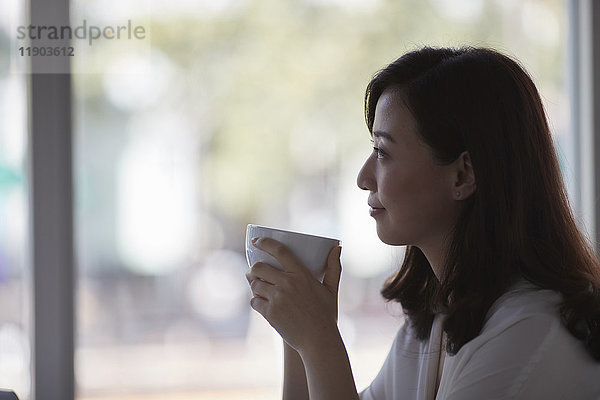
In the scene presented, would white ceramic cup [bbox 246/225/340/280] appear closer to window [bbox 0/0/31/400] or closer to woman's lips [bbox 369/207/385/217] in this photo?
woman's lips [bbox 369/207/385/217]

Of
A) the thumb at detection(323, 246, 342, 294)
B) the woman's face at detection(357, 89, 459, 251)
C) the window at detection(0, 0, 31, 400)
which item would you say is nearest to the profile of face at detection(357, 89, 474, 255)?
the woman's face at detection(357, 89, 459, 251)

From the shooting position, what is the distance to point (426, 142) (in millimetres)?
1048

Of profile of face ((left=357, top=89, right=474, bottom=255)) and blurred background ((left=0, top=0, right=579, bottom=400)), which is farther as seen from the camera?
blurred background ((left=0, top=0, right=579, bottom=400))

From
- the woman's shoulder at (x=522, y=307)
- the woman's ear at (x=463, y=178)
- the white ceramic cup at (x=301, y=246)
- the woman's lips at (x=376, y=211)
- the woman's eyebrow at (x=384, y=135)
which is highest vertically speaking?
the woman's eyebrow at (x=384, y=135)

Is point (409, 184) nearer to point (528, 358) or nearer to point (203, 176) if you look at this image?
point (528, 358)

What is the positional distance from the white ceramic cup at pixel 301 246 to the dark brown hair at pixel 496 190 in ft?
0.67

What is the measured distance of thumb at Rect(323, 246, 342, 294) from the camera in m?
1.02

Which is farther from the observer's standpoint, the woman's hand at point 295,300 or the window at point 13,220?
the window at point 13,220

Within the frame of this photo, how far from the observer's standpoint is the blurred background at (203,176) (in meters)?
1.68

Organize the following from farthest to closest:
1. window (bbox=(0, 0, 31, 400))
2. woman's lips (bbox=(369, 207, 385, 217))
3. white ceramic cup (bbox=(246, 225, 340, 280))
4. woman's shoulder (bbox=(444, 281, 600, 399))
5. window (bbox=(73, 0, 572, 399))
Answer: window (bbox=(73, 0, 572, 399)) < window (bbox=(0, 0, 31, 400)) < woman's lips (bbox=(369, 207, 385, 217)) < white ceramic cup (bbox=(246, 225, 340, 280)) < woman's shoulder (bbox=(444, 281, 600, 399))

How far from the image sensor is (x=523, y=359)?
883mm

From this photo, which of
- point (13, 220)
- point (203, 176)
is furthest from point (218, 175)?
point (13, 220)

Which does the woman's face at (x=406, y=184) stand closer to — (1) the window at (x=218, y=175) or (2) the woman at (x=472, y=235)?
(2) the woman at (x=472, y=235)

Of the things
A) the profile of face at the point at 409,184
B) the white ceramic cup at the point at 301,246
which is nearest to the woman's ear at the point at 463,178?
the profile of face at the point at 409,184
